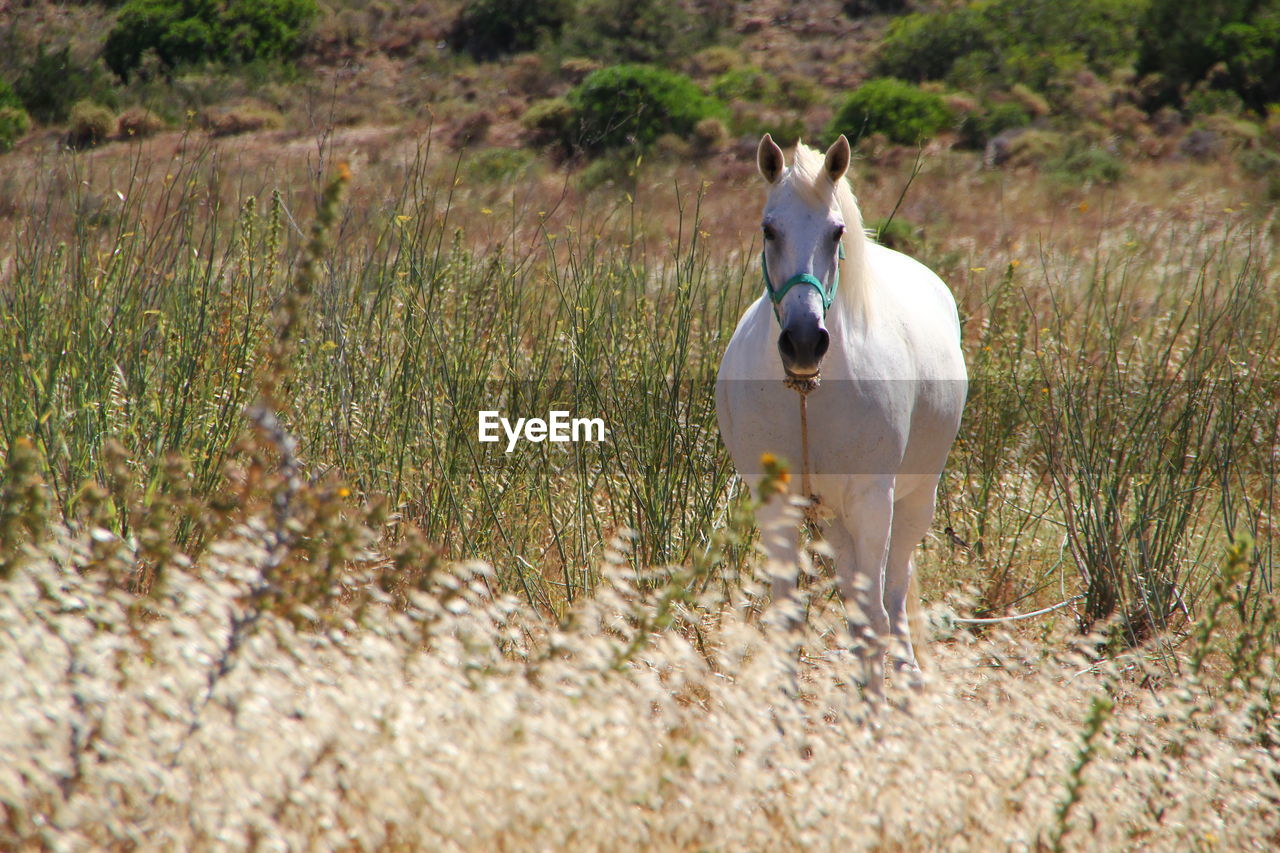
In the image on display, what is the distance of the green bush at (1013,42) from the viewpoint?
24828mm

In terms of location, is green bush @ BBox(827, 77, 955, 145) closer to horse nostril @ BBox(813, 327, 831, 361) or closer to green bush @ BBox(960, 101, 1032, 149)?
green bush @ BBox(960, 101, 1032, 149)

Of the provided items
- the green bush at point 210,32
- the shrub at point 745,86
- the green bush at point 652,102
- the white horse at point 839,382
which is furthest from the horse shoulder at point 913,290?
the green bush at point 210,32

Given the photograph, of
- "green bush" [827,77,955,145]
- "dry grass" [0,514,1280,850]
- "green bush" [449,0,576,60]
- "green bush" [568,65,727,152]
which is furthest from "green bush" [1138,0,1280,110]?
"dry grass" [0,514,1280,850]

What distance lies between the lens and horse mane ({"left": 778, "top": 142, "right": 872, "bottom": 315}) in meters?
2.62

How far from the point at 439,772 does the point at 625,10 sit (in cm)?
3019

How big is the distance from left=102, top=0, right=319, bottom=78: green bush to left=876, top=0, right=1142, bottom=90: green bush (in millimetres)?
15195

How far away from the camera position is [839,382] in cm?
280

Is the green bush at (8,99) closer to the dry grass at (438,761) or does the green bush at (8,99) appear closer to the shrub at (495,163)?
the shrub at (495,163)

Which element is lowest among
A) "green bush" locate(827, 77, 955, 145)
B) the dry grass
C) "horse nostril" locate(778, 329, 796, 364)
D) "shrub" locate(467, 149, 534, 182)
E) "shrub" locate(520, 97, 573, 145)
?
"shrub" locate(467, 149, 534, 182)

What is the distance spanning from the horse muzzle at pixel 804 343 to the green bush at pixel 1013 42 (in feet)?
78.6

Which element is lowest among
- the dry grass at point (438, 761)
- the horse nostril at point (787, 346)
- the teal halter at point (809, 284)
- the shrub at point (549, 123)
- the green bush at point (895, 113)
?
the shrub at point (549, 123)

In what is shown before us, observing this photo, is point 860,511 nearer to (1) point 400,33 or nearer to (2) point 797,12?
(1) point 400,33

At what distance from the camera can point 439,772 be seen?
1.57 m

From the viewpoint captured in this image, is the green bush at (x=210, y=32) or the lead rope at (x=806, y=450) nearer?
the lead rope at (x=806, y=450)
